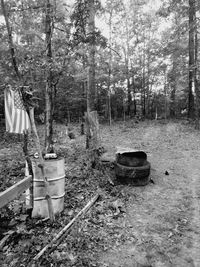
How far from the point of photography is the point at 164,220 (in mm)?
3422

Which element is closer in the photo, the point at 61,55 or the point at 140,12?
the point at 61,55

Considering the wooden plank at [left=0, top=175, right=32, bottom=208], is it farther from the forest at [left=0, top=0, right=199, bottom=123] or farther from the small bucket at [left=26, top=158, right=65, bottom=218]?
the forest at [left=0, top=0, right=199, bottom=123]

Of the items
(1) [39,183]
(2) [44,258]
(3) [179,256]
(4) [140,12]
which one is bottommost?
(3) [179,256]

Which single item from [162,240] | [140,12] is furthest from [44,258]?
[140,12]

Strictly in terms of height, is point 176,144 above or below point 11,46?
below

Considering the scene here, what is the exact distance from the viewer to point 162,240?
2854mm

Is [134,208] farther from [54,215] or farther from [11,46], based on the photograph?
[11,46]

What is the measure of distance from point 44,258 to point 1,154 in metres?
6.53

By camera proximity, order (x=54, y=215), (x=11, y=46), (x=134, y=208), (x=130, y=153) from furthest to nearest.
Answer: (x=130, y=153) → (x=134, y=208) → (x=54, y=215) → (x=11, y=46)

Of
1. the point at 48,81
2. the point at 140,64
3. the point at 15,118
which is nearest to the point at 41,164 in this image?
the point at 15,118

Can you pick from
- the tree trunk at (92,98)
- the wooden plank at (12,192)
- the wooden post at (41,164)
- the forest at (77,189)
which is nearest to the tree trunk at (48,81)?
the forest at (77,189)

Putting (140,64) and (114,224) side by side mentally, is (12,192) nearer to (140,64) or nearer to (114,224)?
(114,224)

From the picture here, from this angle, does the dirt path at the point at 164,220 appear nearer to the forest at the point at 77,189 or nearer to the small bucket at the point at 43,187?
the forest at the point at 77,189

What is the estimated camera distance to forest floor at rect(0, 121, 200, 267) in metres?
2.45
